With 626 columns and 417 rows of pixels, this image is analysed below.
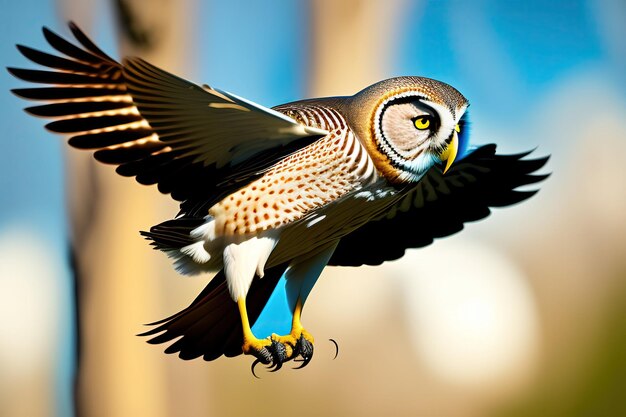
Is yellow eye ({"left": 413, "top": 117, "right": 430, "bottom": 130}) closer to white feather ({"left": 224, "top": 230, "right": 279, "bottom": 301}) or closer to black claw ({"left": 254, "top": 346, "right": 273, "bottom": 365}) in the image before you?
white feather ({"left": 224, "top": 230, "right": 279, "bottom": 301})

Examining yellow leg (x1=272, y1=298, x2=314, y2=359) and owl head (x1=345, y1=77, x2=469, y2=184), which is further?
yellow leg (x1=272, y1=298, x2=314, y2=359)

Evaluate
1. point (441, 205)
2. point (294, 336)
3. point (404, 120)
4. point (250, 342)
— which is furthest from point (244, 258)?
point (441, 205)

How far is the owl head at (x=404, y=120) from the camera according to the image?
1581 mm

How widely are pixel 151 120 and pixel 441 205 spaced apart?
817mm

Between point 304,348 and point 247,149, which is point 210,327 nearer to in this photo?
point 304,348

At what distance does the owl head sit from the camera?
1.58 metres

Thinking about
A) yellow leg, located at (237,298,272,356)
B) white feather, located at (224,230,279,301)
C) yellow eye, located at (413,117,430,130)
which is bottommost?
yellow leg, located at (237,298,272,356)

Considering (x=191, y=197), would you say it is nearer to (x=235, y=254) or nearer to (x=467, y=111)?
(x=235, y=254)

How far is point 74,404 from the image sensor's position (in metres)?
2.53

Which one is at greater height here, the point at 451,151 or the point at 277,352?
the point at 451,151

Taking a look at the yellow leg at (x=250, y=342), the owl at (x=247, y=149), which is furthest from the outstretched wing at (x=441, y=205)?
the yellow leg at (x=250, y=342)

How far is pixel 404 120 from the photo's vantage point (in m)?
1.59

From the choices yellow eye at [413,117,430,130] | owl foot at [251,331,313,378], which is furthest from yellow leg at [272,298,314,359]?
yellow eye at [413,117,430,130]

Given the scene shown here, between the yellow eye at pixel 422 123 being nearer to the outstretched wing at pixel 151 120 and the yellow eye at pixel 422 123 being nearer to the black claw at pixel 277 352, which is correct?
the outstretched wing at pixel 151 120
